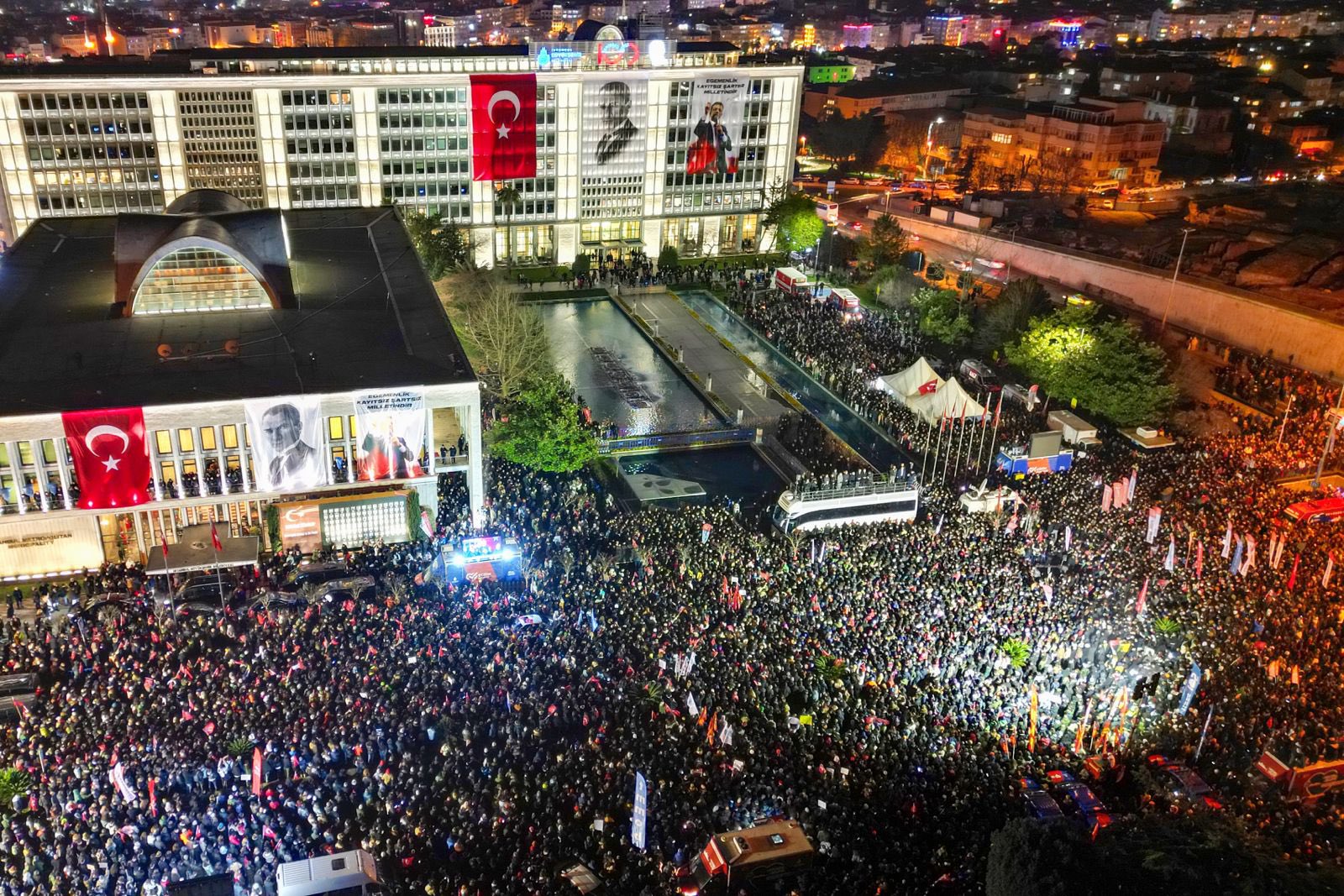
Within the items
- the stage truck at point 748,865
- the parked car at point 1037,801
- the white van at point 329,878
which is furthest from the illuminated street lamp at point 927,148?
the white van at point 329,878

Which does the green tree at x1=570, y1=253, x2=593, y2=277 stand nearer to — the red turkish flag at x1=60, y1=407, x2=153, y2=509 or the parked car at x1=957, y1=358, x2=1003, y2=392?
the parked car at x1=957, y1=358, x2=1003, y2=392

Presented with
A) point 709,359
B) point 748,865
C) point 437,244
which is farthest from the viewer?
point 437,244

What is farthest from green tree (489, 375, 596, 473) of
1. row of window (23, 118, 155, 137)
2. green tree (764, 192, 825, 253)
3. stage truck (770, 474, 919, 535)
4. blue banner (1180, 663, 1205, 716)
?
row of window (23, 118, 155, 137)

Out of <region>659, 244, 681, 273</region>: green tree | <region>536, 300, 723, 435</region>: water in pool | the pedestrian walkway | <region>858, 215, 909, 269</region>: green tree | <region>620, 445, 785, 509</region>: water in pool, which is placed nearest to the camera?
<region>620, 445, 785, 509</region>: water in pool

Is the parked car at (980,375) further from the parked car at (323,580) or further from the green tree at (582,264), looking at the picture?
the parked car at (323,580)

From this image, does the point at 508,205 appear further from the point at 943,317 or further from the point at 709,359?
the point at 943,317

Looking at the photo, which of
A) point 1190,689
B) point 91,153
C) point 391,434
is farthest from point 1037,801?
point 91,153
